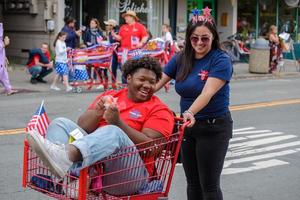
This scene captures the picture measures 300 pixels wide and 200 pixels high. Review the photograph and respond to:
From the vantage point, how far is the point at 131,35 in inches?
601

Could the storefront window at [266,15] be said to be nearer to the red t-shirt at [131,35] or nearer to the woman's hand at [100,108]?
the red t-shirt at [131,35]

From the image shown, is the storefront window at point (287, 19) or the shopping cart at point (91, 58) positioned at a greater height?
the storefront window at point (287, 19)

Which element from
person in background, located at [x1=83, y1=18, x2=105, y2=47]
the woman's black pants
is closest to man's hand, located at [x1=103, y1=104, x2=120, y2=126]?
the woman's black pants

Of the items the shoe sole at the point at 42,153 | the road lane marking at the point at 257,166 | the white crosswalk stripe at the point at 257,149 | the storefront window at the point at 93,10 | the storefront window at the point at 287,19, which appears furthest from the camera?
the storefront window at the point at 287,19

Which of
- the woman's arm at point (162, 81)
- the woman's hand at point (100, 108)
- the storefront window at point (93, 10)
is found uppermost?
the storefront window at point (93, 10)

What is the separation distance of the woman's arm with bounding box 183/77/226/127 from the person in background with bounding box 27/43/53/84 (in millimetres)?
12055

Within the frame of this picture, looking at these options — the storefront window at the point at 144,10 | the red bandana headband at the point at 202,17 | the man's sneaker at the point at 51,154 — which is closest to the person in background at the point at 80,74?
the storefront window at the point at 144,10

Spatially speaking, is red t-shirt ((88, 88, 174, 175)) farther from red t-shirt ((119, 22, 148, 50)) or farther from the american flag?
red t-shirt ((119, 22, 148, 50))

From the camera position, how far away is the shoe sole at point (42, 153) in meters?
3.57

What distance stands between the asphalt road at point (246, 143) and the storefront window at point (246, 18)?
1152 centimetres

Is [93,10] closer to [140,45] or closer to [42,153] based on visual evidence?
[140,45]

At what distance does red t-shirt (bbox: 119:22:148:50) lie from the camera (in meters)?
15.3

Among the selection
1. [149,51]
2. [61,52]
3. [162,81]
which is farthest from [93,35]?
[162,81]

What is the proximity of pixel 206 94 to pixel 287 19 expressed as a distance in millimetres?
24973
